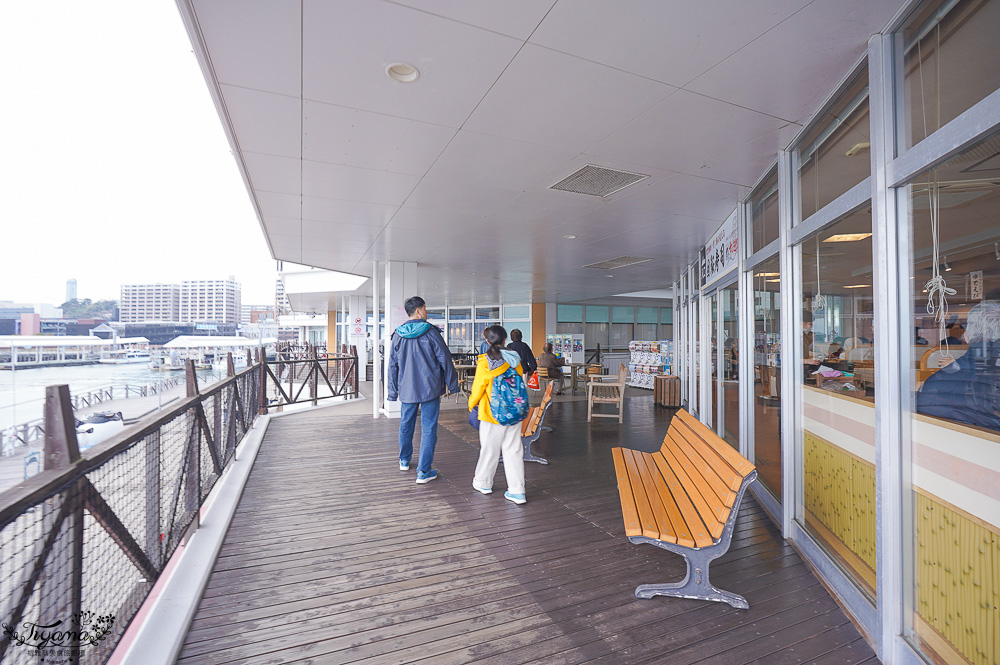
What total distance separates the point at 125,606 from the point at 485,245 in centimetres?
534

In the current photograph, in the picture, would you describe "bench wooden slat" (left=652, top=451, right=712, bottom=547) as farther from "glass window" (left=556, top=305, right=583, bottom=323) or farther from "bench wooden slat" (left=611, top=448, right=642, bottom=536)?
"glass window" (left=556, top=305, right=583, bottom=323)

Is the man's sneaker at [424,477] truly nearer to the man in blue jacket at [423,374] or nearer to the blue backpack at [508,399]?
the man in blue jacket at [423,374]

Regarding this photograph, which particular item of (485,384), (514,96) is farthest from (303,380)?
(514,96)

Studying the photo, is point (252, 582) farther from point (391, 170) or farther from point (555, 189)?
point (555, 189)

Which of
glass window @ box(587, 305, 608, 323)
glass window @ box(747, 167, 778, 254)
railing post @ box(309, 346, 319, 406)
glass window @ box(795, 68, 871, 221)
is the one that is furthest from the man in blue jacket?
glass window @ box(587, 305, 608, 323)

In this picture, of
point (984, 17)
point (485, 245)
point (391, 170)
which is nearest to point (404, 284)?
point (485, 245)

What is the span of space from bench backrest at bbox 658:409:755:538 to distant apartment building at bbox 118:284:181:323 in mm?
7586

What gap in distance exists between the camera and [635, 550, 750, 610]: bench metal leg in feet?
7.07

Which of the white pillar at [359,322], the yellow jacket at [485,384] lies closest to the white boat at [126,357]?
the yellow jacket at [485,384]

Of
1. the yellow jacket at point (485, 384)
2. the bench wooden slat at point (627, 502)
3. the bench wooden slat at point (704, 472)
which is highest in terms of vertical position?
the yellow jacket at point (485, 384)

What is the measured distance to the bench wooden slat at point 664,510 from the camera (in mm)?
2095

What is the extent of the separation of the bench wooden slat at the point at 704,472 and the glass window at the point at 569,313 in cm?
1316

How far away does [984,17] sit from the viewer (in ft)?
5.15

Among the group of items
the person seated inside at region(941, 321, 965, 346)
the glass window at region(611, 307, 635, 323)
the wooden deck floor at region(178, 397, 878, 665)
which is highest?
the glass window at region(611, 307, 635, 323)
